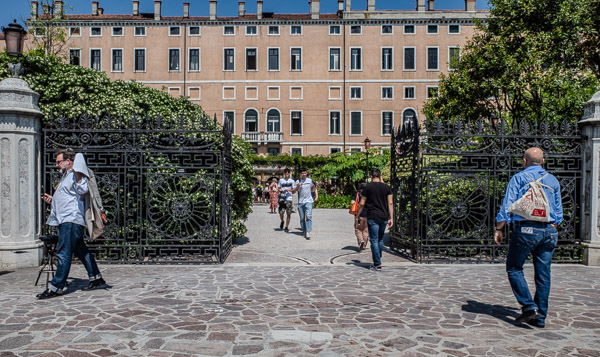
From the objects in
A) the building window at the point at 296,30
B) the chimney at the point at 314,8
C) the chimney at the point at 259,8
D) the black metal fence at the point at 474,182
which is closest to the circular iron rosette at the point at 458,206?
the black metal fence at the point at 474,182

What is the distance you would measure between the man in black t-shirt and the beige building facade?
3853 cm

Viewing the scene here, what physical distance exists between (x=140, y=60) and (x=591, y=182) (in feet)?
148

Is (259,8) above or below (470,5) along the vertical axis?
above

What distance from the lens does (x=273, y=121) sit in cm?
4741

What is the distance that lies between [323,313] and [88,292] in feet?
10.2

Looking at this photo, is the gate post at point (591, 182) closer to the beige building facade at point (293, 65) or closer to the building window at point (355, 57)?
the beige building facade at point (293, 65)

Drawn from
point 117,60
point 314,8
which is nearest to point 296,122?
point 314,8

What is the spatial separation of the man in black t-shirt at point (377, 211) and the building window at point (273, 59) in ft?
131

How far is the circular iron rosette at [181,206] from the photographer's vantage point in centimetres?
877

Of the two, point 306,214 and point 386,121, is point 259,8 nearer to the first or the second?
point 386,121

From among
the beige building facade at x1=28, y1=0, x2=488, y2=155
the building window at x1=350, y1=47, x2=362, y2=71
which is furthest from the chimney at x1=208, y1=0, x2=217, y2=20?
the building window at x1=350, y1=47, x2=362, y2=71

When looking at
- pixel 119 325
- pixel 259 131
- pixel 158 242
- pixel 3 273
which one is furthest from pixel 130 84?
pixel 259 131

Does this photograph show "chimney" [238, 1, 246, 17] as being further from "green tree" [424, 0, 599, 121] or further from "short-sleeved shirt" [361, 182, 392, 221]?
"short-sleeved shirt" [361, 182, 392, 221]

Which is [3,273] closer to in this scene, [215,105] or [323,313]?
[323,313]
